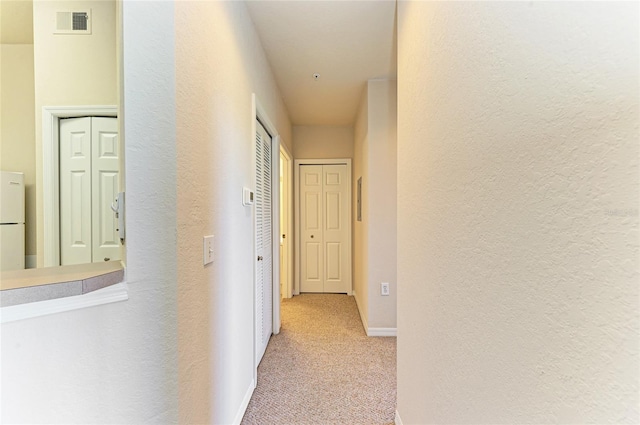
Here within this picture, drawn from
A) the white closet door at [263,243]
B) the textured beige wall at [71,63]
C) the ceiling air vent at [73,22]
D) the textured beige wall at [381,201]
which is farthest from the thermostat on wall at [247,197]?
the ceiling air vent at [73,22]

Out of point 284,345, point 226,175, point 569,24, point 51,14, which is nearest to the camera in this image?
point 569,24

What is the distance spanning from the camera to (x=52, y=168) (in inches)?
73.3

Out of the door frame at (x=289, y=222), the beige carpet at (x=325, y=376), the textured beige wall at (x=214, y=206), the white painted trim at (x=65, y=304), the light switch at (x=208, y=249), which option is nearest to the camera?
the white painted trim at (x=65, y=304)

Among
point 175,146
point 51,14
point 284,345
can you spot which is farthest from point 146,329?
point 51,14

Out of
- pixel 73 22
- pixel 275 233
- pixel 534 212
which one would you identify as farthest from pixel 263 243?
pixel 534 212

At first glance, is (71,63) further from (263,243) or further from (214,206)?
(263,243)

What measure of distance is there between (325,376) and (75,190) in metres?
2.28

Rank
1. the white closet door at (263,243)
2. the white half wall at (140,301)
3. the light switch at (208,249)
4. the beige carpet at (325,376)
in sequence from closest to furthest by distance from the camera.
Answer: the white half wall at (140,301), the light switch at (208,249), the beige carpet at (325,376), the white closet door at (263,243)

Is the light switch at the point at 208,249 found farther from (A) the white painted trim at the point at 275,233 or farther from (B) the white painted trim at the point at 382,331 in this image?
(B) the white painted trim at the point at 382,331

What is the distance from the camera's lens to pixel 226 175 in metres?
1.41

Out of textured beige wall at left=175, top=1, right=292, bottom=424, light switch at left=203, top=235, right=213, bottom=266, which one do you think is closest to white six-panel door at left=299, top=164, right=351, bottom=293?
textured beige wall at left=175, top=1, right=292, bottom=424

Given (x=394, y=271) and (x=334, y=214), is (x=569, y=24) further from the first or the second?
(x=334, y=214)

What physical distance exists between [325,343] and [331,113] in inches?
111

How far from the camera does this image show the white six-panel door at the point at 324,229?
4172 millimetres
